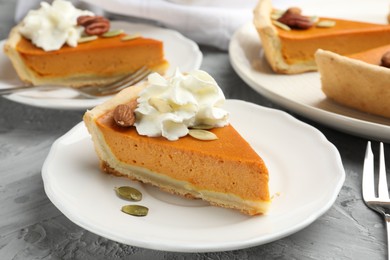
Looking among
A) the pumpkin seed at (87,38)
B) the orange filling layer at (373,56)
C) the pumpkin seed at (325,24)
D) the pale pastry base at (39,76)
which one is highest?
the orange filling layer at (373,56)

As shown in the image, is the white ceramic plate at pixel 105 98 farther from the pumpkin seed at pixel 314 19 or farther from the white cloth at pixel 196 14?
the pumpkin seed at pixel 314 19

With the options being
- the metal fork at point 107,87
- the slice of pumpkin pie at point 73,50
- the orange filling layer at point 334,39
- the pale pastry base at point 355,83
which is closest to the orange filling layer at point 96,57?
the slice of pumpkin pie at point 73,50

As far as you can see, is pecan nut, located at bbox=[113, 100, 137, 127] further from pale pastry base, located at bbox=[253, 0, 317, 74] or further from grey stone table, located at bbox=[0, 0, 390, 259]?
pale pastry base, located at bbox=[253, 0, 317, 74]

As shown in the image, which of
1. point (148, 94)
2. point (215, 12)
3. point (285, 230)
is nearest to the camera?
point (285, 230)

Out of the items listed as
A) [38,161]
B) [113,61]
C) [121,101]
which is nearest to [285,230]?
[121,101]

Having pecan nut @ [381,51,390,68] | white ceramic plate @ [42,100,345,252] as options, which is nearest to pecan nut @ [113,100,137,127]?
white ceramic plate @ [42,100,345,252]

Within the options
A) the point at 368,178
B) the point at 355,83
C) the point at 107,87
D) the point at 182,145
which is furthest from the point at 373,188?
the point at 107,87

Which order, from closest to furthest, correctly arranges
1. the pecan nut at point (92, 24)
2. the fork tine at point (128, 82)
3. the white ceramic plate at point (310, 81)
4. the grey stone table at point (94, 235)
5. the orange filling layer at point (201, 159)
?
the grey stone table at point (94, 235) → the orange filling layer at point (201, 159) → the white ceramic plate at point (310, 81) → the fork tine at point (128, 82) → the pecan nut at point (92, 24)

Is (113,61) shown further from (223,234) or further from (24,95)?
(223,234)
